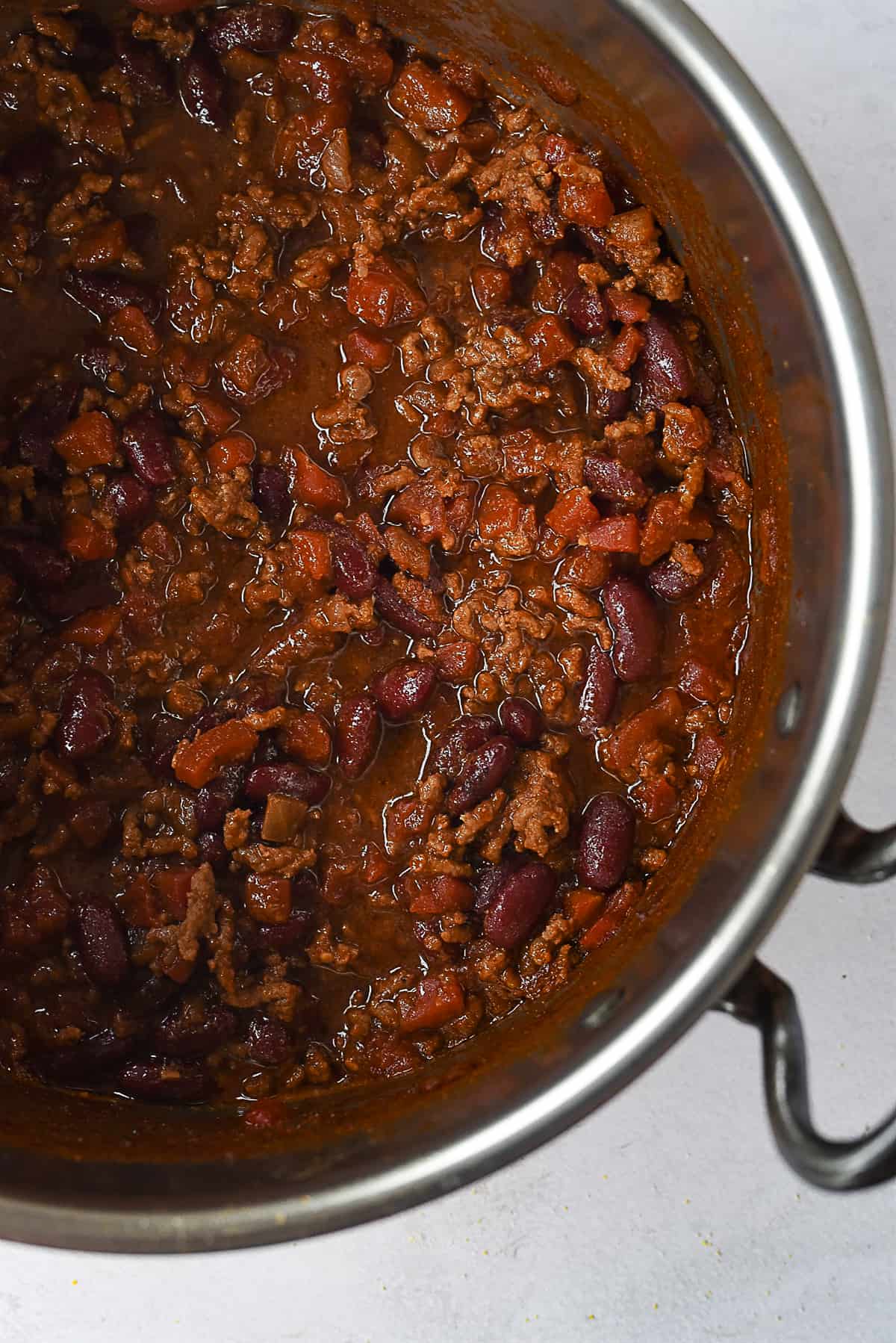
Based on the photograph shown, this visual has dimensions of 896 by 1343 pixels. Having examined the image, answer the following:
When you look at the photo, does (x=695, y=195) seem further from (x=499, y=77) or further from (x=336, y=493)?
(x=336, y=493)

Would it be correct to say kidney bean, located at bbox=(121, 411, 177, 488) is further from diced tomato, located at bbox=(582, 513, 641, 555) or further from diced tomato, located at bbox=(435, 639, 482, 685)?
diced tomato, located at bbox=(582, 513, 641, 555)

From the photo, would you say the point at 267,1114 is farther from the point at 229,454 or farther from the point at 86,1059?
the point at 229,454

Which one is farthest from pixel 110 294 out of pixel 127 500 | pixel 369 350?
pixel 369 350

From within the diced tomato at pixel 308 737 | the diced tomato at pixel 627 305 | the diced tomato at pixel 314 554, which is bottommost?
the diced tomato at pixel 308 737

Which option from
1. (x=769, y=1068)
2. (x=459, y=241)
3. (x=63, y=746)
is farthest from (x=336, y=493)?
(x=769, y=1068)

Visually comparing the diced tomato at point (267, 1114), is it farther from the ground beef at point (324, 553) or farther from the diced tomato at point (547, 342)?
the diced tomato at point (547, 342)

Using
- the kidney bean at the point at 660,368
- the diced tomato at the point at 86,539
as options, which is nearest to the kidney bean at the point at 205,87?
the diced tomato at the point at 86,539

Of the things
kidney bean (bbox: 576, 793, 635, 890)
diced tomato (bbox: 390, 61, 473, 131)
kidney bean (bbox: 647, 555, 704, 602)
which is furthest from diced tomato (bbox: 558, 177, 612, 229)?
kidney bean (bbox: 576, 793, 635, 890)
